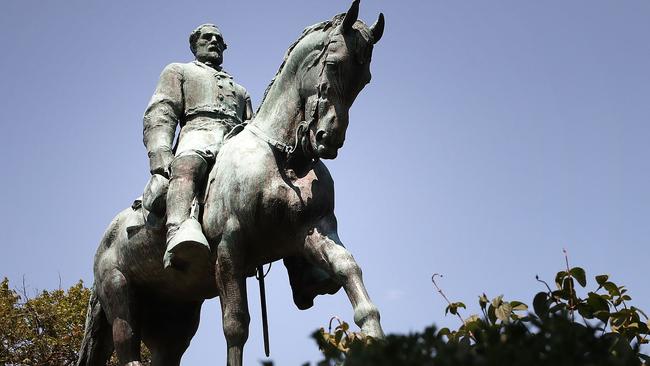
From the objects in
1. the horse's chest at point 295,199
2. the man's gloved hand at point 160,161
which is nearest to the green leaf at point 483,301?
the horse's chest at point 295,199

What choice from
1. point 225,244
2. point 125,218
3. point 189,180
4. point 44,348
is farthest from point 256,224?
point 44,348

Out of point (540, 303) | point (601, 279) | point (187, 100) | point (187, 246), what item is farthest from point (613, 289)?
point (187, 100)

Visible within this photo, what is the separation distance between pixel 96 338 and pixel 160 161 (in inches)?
76.2

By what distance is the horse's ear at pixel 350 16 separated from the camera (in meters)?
6.84

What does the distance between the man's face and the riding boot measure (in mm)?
1434

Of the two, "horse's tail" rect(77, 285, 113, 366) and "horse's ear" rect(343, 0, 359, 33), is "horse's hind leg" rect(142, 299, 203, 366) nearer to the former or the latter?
"horse's tail" rect(77, 285, 113, 366)

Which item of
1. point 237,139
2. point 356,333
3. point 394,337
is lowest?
point 394,337

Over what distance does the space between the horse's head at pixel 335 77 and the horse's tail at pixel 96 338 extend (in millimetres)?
2905

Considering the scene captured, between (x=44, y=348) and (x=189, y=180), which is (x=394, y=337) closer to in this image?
(x=189, y=180)

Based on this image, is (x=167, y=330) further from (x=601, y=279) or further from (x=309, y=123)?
(x=601, y=279)

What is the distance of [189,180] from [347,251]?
134 centimetres

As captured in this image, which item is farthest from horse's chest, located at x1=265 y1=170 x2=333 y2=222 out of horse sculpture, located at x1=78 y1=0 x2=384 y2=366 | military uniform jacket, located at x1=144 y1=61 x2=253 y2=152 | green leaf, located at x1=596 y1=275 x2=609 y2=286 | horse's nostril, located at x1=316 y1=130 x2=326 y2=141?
green leaf, located at x1=596 y1=275 x2=609 y2=286

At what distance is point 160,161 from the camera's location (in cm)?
760

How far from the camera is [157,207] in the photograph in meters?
7.36
